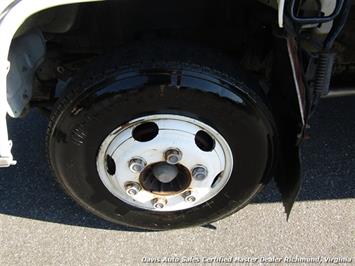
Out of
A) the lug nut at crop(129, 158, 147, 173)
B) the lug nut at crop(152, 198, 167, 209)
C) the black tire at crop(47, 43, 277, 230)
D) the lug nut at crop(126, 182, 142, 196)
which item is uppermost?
the black tire at crop(47, 43, 277, 230)

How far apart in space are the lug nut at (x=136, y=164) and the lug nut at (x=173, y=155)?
0.11 m

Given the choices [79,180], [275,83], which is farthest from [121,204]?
[275,83]

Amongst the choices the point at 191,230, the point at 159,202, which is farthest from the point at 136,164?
the point at 191,230

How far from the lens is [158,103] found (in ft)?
6.07

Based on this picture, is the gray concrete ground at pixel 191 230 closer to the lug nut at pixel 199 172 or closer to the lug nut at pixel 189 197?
the lug nut at pixel 189 197

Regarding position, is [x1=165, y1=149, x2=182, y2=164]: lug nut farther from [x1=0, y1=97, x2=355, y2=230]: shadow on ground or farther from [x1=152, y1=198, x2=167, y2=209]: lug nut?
[x1=0, y1=97, x2=355, y2=230]: shadow on ground

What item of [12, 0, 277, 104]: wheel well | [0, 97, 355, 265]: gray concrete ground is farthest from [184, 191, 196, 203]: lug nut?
[12, 0, 277, 104]: wheel well

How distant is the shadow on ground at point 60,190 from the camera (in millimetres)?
2506

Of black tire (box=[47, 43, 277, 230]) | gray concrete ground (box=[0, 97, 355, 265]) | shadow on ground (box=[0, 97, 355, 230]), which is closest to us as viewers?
black tire (box=[47, 43, 277, 230])

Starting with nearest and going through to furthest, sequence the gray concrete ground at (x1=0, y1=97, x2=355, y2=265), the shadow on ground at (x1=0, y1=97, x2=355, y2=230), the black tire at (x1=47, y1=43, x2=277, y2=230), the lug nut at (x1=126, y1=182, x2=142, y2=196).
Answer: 1. the black tire at (x1=47, y1=43, x2=277, y2=230)
2. the lug nut at (x1=126, y1=182, x2=142, y2=196)
3. the gray concrete ground at (x1=0, y1=97, x2=355, y2=265)
4. the shadow on ground at (x1=0, y1=97, x2=355, y2=230)

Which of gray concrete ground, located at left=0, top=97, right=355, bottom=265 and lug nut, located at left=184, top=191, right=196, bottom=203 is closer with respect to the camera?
lug nut, located at left=184, top=191, right=196, bottom=203

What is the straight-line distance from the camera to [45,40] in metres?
2.06

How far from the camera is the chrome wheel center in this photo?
6.25 ft

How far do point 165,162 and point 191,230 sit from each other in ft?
→ 1.80
